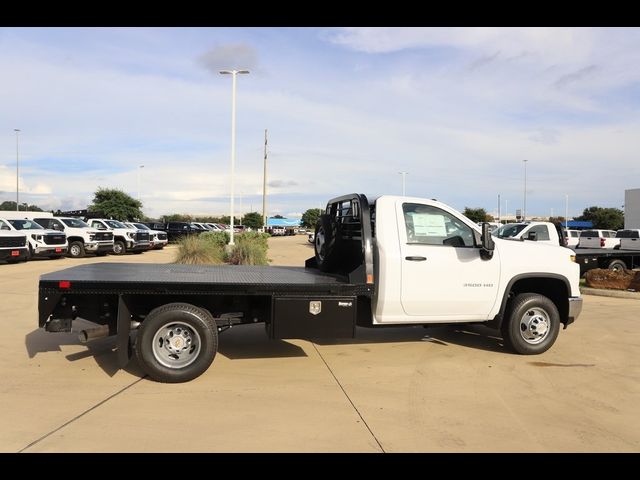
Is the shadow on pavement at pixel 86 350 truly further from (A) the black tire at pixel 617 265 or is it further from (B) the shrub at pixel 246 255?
(A) the black tire at pixel 617 265

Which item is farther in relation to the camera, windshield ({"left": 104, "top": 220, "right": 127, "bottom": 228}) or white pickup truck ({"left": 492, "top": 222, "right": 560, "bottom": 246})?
windshield ({"left": 104, "top": 220, "right": 127, "bottom": 228})

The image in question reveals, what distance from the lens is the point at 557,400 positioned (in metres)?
5.18

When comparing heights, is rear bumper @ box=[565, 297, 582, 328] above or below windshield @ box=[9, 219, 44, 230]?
below

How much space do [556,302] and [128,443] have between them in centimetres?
566

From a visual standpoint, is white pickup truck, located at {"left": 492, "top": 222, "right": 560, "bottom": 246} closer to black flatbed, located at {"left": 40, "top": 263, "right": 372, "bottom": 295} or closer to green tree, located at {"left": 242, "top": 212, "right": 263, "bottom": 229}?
black flatbed, located at {"left": 40, "top": 263, "right": 372, "bottom": 295}

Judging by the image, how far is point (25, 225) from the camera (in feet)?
69.8

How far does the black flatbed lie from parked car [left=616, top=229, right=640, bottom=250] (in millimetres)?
22531

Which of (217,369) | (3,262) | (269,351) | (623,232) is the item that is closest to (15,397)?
(217,369)

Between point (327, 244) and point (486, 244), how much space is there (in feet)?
6.66

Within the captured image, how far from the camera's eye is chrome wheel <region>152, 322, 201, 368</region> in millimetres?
5504

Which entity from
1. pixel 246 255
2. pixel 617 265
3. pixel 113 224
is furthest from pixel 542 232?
pixel 113 224

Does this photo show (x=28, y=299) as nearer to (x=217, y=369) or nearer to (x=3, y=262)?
(x=217, y=369)

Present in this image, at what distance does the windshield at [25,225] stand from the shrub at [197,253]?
8.11m

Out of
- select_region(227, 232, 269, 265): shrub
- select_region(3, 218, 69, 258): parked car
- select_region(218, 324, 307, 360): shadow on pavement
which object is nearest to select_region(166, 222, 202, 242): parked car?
select_region(3, 218, 69, 258): parked car
